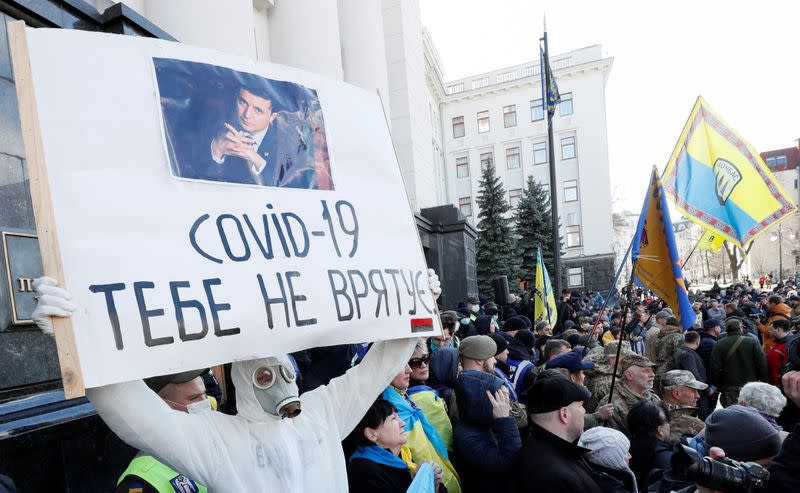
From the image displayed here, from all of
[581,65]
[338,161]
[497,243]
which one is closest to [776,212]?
[338,161]

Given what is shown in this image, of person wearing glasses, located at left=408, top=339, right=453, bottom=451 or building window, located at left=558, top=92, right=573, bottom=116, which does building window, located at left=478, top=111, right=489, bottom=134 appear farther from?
person wearing glasses, located at left=408, top=339, right=453, bottom=451

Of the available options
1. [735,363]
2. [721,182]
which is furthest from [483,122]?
[735,363]

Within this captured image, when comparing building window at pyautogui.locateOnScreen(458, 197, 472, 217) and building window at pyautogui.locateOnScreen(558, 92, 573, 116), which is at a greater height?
building window at pyautogui.locateOnScreen(558, 92, 573, 116)

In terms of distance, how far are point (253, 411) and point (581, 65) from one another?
4032cm

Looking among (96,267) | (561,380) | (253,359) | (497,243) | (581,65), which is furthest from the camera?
(581,65)

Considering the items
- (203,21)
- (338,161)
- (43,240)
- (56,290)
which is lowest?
(56,290)

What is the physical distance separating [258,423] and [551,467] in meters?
1.31

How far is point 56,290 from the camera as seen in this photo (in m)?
1.47

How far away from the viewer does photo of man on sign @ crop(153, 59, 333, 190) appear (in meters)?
1.90

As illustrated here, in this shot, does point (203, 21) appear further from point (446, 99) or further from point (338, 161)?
point (446, 99)

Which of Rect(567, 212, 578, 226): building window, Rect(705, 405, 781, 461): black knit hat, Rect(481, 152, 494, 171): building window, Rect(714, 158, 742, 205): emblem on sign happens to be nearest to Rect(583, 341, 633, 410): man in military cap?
Rect(705, 405, 781, 461): black knit hat

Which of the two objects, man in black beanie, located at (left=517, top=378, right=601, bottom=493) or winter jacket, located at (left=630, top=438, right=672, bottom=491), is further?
winter jacket, located at (left=630, top=438, right=672, bottom=491)

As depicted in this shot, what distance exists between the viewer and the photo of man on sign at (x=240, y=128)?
74.9 inches

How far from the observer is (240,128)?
2.07 metres
